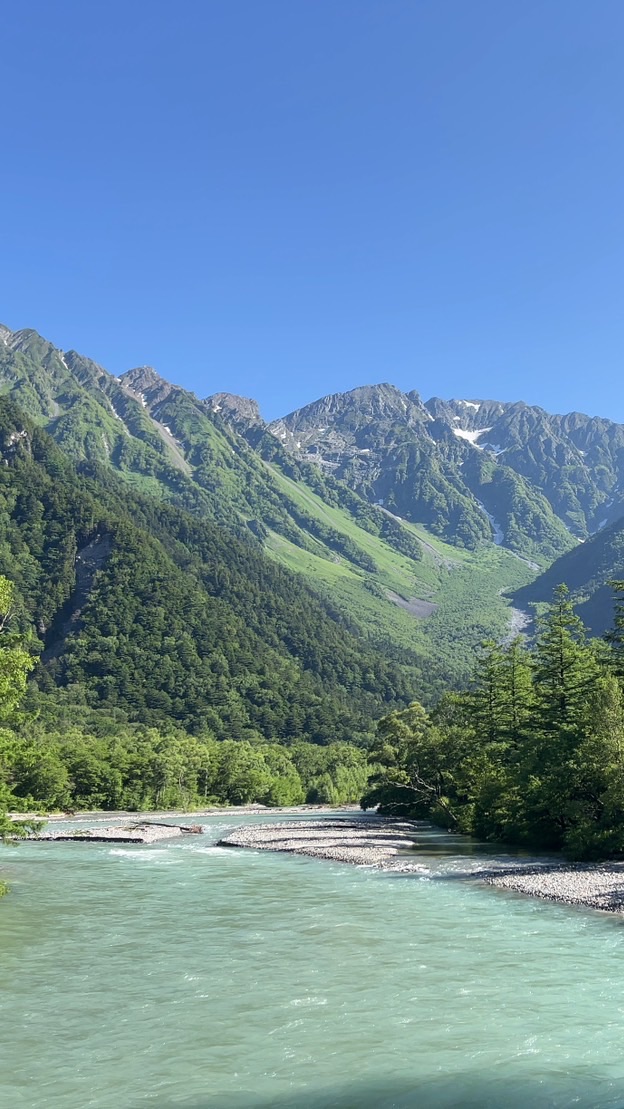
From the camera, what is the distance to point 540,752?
60.1m

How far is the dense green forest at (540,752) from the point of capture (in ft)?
174

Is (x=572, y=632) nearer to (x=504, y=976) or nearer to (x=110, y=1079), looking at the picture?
(x=504, y=976)

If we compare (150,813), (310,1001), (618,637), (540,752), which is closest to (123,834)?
(540,752)

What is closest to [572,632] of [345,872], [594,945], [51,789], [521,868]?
[521,868]

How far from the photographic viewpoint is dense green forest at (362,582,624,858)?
5297 cm

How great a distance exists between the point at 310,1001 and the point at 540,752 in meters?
39.7

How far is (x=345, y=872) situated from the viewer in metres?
54.3

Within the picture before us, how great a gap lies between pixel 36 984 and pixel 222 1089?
1184cm

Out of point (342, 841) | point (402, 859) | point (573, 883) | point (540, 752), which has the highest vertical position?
point (540, 752)

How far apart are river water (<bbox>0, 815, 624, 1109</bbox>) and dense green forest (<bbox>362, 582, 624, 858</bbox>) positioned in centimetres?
1306

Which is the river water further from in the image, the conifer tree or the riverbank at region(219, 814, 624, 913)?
the conifer tree

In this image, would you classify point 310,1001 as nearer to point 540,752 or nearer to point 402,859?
point 402,859

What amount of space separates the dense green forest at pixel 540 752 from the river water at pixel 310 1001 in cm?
1306

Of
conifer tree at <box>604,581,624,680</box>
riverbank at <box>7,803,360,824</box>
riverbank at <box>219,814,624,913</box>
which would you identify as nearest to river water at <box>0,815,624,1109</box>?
riverbank at <box>219,814,624,913</box>
